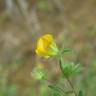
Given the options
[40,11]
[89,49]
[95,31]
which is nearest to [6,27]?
[40,11]

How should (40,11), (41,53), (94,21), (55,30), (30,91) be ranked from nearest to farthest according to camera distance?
(41,53) → (30,91) → (94,21) → (55,30) → (40,11)

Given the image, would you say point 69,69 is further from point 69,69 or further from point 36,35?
point 36,35

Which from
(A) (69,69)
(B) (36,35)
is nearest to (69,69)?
(A) (69,69)

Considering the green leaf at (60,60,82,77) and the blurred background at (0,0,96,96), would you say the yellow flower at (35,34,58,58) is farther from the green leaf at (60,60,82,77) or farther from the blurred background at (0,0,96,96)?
the blurred background at (0,0,96,96)

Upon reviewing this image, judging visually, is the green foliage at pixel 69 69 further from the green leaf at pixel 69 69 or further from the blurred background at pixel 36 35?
the blurred background at pixel 36 35

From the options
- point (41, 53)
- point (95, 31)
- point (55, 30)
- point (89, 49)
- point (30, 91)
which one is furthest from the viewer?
point (55, 30)

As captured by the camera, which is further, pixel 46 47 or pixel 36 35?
pixel 36 35

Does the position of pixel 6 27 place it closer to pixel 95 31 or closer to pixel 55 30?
pixel 55 30
